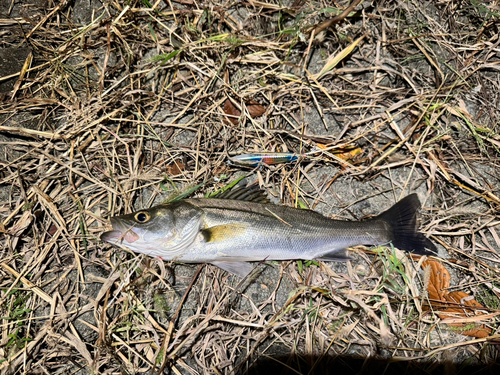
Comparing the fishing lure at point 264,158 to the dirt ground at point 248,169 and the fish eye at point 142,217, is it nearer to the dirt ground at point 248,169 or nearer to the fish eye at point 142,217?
the dirt ground at point 248,169

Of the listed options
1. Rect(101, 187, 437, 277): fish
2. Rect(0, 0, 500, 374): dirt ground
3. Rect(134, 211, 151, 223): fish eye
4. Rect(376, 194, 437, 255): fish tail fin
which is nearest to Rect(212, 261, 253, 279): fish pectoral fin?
Rect(101, 187, 437, 277): fish

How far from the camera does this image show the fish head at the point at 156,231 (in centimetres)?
300

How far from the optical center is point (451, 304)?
323cm

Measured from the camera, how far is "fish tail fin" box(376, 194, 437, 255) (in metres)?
3.25

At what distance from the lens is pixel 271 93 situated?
11.8 feet

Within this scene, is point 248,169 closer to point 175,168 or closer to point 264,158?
point 264,158

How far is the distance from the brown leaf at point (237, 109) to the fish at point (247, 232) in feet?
2.69

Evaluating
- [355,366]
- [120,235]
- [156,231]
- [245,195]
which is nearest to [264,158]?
[245,195]

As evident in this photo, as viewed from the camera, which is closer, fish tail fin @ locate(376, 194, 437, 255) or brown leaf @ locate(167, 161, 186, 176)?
fish tail fin @ locate(376, 194, 437, 255)

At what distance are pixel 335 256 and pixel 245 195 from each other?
1.08m

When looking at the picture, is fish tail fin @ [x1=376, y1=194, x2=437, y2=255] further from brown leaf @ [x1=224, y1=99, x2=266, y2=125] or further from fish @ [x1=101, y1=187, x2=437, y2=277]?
brown leaf @ [x1=224, y1=99, x2=266, y2=125]

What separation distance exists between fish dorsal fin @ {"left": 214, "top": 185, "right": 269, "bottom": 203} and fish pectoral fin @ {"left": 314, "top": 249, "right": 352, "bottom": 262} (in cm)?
78

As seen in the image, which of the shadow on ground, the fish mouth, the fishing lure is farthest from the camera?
the fishing lure

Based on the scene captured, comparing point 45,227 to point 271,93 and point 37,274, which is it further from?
point 271,93
